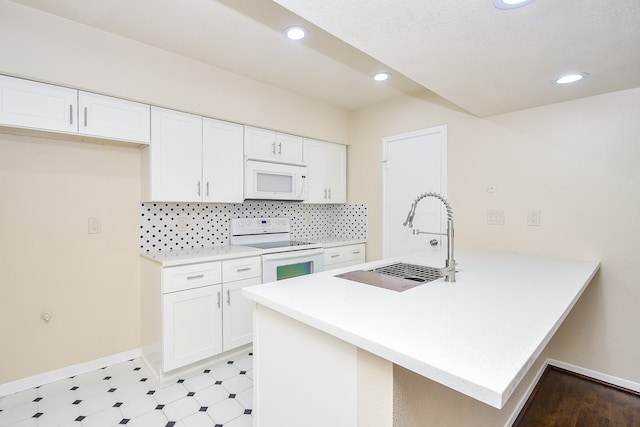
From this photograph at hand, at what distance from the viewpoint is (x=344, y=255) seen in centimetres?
345

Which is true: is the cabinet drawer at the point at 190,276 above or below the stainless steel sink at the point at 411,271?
below

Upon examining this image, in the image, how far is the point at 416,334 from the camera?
91cm

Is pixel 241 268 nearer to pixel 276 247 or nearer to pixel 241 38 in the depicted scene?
pixel 276 247

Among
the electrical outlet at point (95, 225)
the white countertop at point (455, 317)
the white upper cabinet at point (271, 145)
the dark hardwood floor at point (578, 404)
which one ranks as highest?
the white upper cabinet at point (271, 145)

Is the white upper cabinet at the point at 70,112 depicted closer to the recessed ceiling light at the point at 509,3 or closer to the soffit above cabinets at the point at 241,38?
the soffit above cabinets at the point at 241,38

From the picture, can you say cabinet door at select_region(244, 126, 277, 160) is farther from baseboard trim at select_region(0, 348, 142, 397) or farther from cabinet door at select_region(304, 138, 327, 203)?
baseboard trim at select_region(0, 348, 142, 397)

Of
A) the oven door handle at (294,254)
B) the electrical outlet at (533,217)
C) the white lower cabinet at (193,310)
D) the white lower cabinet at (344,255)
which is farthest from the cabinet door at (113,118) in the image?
the electrical outlet at (533,217)

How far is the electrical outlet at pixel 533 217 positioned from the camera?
2.42 metres

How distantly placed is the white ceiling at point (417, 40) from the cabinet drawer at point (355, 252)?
177 centimetres

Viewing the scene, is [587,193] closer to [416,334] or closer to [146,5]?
[416,334]

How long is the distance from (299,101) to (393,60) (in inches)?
66.9

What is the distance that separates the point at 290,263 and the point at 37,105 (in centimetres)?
211

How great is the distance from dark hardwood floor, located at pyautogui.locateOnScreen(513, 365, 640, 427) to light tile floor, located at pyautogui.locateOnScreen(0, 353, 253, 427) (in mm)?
1756

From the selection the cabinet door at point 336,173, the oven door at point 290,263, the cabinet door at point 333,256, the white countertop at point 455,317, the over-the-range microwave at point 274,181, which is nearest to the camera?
the white countertop at point 455,317
